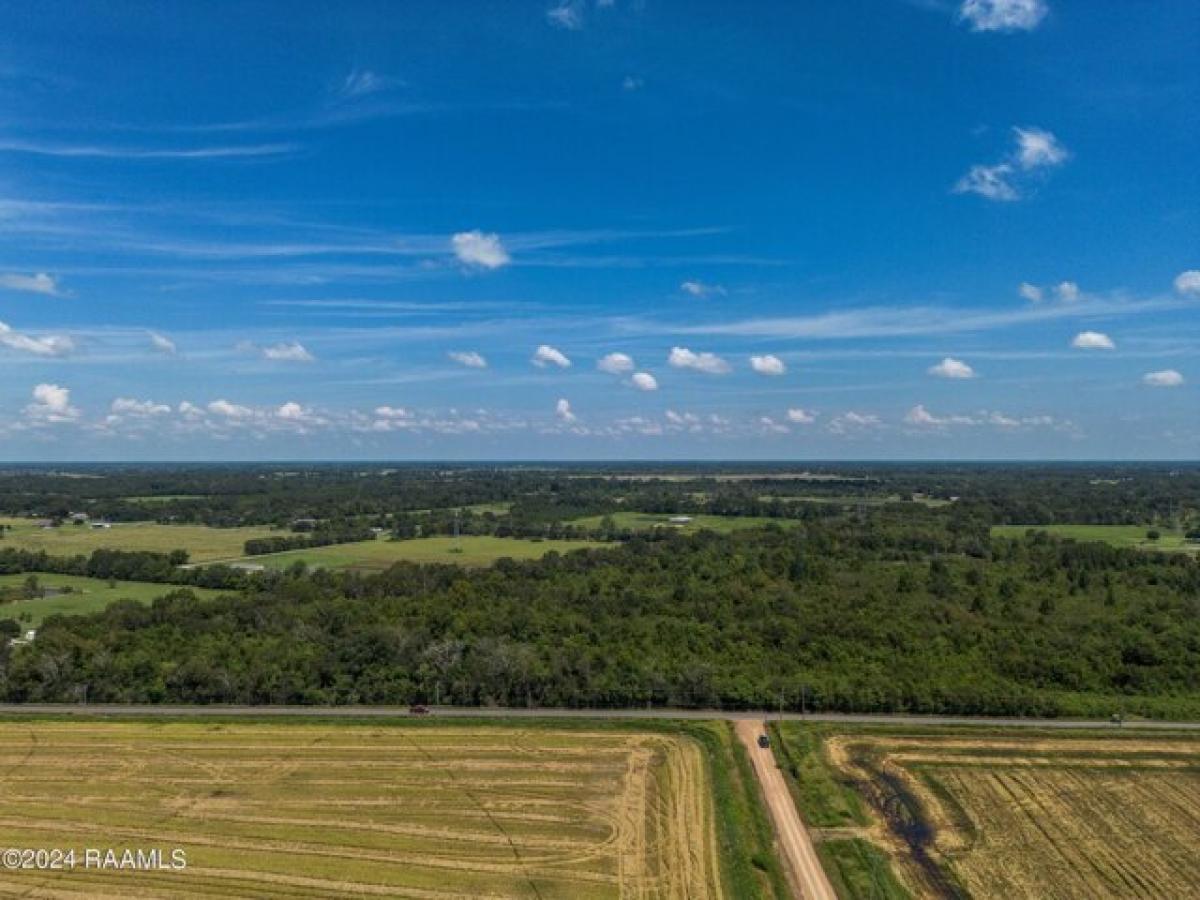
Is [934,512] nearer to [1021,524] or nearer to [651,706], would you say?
[1021,524]

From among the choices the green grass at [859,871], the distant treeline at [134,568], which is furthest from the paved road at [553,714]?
the distant treeline at [134,568]

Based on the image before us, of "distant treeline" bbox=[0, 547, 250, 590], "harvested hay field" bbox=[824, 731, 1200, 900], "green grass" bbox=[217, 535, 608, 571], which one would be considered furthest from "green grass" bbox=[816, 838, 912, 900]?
"distant treeline" bbox=[0, 547, 250, 590]

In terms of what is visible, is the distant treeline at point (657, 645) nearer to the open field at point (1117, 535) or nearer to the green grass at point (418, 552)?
the green grass at point (418, 552)

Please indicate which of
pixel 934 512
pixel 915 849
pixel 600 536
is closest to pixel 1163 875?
pixel 915 849

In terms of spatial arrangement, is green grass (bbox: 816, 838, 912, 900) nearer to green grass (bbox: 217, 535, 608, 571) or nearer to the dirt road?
the dirt road

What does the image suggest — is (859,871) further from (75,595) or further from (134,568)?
(134,568)

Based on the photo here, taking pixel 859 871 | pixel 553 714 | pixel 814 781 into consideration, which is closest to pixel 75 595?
pixel 553 714

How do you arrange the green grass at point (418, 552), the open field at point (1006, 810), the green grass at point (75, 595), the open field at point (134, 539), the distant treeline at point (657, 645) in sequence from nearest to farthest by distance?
the open field at point (1006, 810)
the distant treeline at point (657, 645)
the green grass at point (75, 595)
the green grass at point (418, 552)
the open field at point (134, 539)
